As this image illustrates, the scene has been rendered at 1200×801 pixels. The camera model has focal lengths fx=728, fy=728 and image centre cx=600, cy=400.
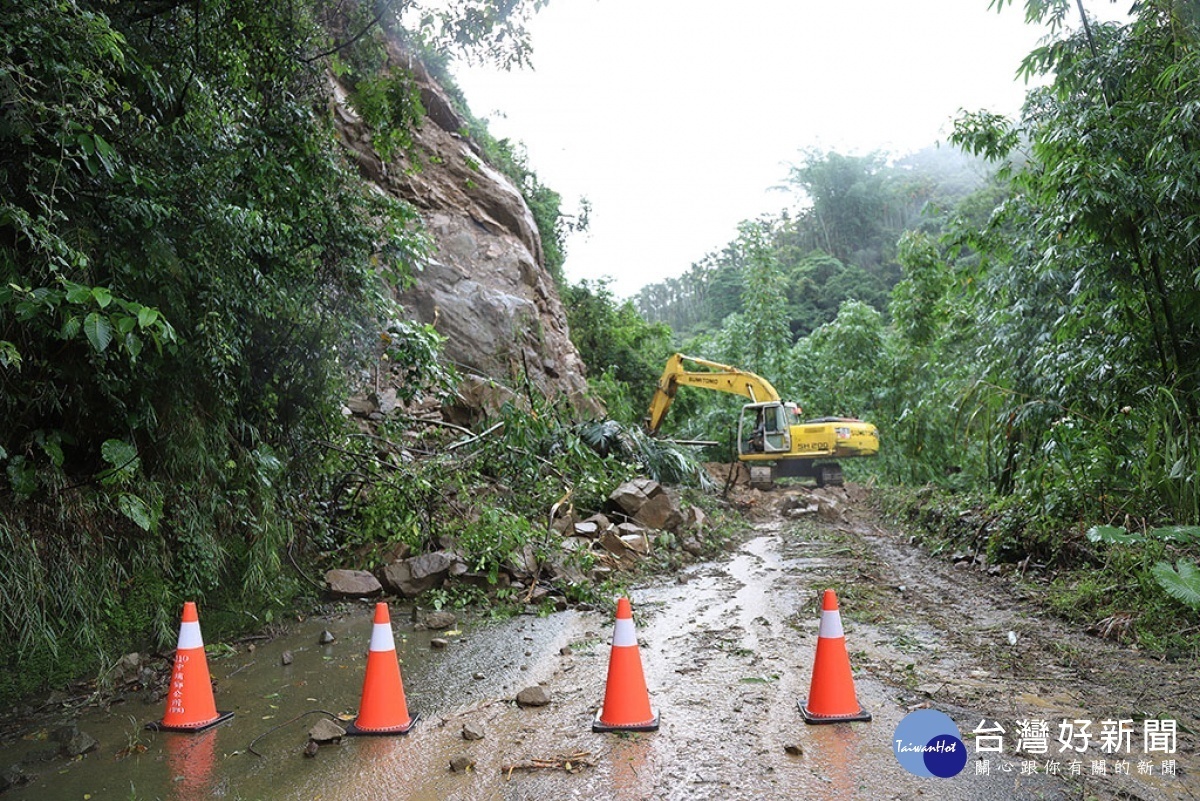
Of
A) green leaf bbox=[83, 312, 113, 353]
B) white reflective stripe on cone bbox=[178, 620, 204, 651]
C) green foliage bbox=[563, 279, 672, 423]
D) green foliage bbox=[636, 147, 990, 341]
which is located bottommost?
white reflective stripe on cone bbox=[178, 620, 204, 651]

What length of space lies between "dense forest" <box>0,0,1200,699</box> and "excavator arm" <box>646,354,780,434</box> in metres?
7.43

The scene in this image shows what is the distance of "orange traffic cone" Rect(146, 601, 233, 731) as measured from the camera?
3.57 metres

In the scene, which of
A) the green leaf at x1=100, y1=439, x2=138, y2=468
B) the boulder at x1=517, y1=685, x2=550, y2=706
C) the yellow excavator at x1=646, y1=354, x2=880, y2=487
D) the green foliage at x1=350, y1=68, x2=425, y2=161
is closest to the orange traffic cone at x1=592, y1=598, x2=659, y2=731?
the boulder at x1=517, y1=685, x2=550, y2=706

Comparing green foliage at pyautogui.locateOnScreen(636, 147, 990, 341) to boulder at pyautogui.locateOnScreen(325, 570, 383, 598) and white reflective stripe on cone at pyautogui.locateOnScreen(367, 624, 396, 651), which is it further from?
white reflective stripe on cone at pyautogui.locateOnScreen(367, 624, 396, 651)

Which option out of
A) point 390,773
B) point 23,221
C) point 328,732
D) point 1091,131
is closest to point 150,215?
point 23,221

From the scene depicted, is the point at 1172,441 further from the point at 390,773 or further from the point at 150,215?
the point at 150,215

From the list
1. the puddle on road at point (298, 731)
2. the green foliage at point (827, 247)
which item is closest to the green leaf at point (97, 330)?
the puddle on road at point (298, 731)

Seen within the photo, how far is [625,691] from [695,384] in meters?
13.6

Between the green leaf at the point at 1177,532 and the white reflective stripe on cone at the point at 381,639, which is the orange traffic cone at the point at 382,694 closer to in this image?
the white reflective stripe on cone at the point at 381,639

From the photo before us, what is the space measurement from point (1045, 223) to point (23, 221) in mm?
7107

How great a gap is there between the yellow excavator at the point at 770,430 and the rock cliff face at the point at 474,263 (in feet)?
8.68

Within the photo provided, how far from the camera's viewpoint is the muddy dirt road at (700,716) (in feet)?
9.22

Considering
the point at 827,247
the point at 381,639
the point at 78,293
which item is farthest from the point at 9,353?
the point at 827,247

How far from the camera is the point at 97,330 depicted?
3.31 metres
